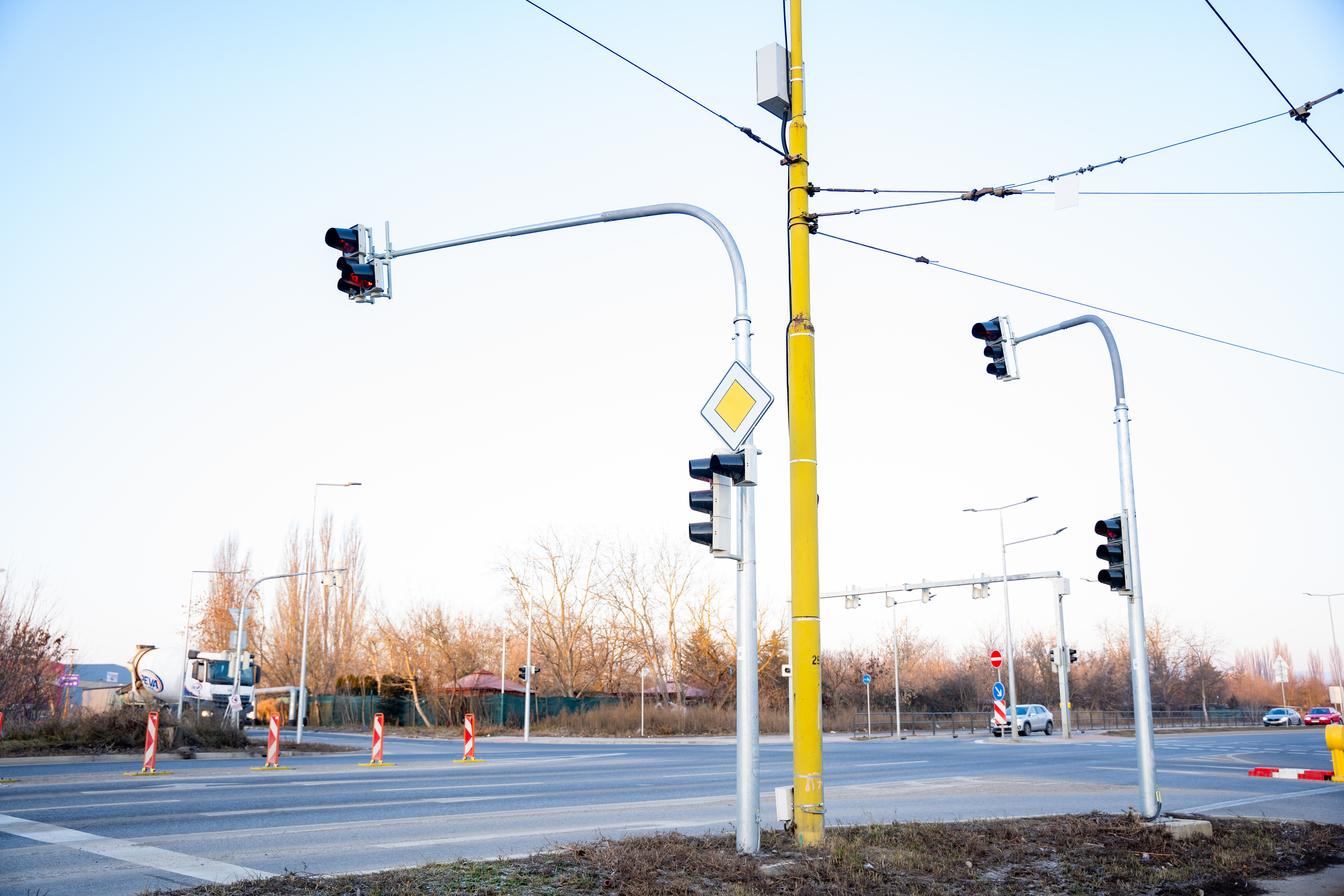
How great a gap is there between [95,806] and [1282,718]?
7642 cm

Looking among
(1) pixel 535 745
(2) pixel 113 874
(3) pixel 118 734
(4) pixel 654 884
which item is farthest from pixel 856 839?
(1) pixel 535 745

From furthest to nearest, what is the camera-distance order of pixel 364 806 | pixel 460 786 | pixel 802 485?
pixel 460 786
pixel 364 806
pixel 802 485

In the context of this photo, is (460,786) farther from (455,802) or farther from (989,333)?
(989,333)

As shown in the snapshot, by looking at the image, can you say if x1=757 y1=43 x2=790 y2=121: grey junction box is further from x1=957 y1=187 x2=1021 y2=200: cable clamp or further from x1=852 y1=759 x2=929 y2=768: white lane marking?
x1=852 y1=759 x2=929 y2=768: white lane marking

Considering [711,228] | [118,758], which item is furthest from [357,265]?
[118,758]

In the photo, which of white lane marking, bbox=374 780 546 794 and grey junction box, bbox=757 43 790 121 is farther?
white lane marking, bbox=374 780 546 794

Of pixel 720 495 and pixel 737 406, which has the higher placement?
pixel 737 406

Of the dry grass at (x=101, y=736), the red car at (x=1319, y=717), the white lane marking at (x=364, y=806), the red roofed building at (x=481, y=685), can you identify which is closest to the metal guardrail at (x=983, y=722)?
the red car at (x=1319, y=717)

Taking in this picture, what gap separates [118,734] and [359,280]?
19469 millimetres

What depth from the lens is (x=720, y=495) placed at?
27.3 ft

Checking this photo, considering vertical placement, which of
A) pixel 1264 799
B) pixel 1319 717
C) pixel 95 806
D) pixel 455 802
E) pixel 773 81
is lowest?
pixel 1319 717

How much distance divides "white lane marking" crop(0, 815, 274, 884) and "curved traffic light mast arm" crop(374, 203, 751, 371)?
6.10 m

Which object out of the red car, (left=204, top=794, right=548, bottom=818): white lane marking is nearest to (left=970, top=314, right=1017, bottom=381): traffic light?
(left=204, top=794, right=548, bottom=818): white lane marking

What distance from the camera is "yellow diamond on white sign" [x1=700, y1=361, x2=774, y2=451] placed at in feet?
27.8
